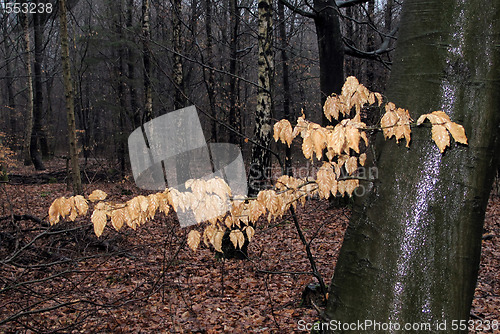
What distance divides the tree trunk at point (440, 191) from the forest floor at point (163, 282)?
1.68 metres

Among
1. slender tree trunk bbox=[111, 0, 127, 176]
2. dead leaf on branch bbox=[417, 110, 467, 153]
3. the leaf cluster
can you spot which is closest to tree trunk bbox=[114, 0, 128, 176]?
slender tree trunk bbox=[111, 0, 127, 176]

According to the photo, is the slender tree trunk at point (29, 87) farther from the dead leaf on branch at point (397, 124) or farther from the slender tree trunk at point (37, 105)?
the dead leaf on branch at point (397, 124)

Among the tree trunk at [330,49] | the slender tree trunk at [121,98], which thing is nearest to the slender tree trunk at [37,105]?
the slender tree trunk at [121,98]

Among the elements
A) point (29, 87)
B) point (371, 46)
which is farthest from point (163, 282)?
point (29, 87)

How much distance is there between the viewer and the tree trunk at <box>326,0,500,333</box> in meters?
1.49

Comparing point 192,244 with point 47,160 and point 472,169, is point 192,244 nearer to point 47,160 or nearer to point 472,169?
point 472,169

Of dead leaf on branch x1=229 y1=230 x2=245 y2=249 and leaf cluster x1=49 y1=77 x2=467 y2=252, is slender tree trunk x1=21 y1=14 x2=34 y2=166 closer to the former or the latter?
dead leaf on branch x1=229 y1=230 x2=245 y2=249

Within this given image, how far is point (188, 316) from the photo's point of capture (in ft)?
15.5

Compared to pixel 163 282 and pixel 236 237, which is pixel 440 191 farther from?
pixel 163 282

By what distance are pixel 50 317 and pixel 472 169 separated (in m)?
5.26

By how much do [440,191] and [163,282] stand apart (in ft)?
11.0

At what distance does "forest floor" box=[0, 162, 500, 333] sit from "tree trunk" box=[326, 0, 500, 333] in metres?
1.68

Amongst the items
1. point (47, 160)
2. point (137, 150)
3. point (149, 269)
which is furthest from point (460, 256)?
point (47, 160)

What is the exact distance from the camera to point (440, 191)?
4.92ft
